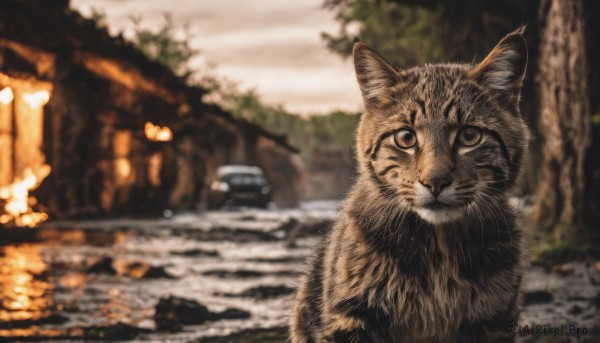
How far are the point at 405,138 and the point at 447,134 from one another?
0.87 feet

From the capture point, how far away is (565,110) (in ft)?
36.6

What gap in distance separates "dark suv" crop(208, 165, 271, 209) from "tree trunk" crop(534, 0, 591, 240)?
2287 centimetres

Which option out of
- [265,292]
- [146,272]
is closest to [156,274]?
[146,272]

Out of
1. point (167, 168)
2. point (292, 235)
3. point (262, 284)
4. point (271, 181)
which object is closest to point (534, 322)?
point (262, 284)

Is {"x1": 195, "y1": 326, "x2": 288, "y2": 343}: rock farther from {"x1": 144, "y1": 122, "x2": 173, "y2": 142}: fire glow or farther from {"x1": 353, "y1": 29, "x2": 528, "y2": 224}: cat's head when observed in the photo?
{"x1": 144, "y1": 122, "x2": 173, "y2": 142}: fire glow

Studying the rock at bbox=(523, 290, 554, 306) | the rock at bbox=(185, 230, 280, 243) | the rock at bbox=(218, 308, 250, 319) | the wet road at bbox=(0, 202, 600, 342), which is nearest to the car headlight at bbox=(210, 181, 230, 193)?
the rock at bbox=(185, 230, 280, 243)

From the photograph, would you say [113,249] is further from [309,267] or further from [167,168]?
[167,168]

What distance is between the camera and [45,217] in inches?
776

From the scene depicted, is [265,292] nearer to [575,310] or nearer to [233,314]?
[233,314]

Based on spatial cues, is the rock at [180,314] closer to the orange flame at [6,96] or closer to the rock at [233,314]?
the rock at [233,314]

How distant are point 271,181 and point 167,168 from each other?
17.2 m

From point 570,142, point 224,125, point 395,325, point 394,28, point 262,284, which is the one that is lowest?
point 262,284

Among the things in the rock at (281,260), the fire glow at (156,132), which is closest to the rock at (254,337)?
the rock at (281,260)

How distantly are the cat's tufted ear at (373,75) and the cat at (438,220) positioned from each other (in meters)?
0.02
